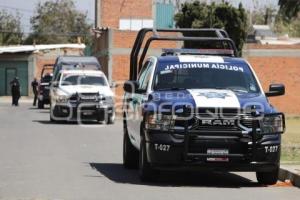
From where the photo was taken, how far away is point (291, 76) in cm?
4350

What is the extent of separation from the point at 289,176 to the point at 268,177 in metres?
0.81

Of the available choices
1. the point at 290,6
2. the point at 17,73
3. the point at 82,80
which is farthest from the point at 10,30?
the point at 82,80

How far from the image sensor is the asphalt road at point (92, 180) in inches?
454

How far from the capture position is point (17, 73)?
230ft

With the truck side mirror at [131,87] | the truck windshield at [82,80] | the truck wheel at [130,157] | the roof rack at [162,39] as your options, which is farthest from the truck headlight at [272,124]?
the truck windshield at [82,80]

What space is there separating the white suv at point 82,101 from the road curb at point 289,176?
16364 mm

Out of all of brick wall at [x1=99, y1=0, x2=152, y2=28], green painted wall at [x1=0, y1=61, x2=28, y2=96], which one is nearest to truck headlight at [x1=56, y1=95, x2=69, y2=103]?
brick wall at [x1=99, y1=0, x2=152, y2=28]

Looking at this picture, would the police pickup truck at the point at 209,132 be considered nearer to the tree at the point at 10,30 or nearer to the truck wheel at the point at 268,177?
the truck wheel at the point at 268,177

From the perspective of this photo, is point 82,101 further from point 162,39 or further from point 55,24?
point 55,24

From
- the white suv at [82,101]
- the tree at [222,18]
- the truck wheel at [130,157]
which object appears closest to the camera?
the truck wheel at [130,157]

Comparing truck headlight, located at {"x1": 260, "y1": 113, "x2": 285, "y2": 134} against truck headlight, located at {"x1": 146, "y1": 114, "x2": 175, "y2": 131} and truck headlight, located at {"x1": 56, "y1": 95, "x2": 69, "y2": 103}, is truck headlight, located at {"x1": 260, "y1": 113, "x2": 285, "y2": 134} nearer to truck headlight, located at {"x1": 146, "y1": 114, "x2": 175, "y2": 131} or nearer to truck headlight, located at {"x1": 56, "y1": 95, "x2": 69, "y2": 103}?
truck headlight, located at {"x1": 146, "y1": 114, "x2": 175, "y2": 131}

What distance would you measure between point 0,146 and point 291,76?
26.3 meters

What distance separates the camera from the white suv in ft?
97.8

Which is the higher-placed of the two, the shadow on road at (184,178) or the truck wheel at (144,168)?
the truck wheel at (144,168)
